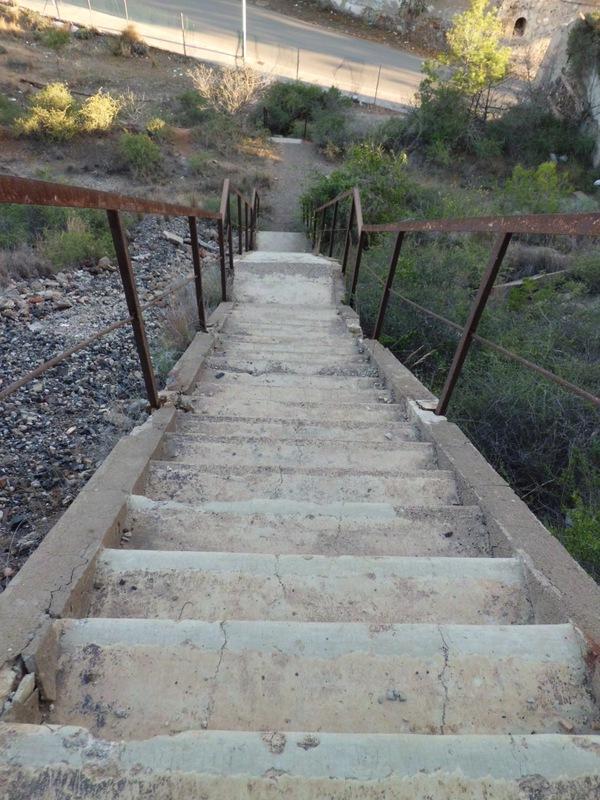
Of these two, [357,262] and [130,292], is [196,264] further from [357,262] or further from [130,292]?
[357,262]

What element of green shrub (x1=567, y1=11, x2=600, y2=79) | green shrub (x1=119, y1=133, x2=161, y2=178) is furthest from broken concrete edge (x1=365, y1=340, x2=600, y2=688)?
green shrub (x1=567, y1=11, x2=600, y2=79)

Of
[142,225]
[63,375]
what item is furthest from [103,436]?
[142,225]

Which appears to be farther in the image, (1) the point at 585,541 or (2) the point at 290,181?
(2) the point at 290,181

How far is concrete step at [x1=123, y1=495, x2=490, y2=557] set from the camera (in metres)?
1.63

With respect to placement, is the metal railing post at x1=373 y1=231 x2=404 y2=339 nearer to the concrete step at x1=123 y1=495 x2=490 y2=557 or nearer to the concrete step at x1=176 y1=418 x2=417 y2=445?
the concrete step at x1=176 y1=418 x2=417 y2=445

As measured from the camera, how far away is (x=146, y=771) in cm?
83

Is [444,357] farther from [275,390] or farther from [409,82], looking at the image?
[409,82]

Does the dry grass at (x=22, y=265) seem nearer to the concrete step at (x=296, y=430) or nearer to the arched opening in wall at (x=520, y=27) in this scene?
the concrete step at (x=296, y=430)

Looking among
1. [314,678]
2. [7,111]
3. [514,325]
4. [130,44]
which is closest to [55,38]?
[130,44]

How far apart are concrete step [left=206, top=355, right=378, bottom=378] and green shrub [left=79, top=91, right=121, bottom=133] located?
11632 millimetres

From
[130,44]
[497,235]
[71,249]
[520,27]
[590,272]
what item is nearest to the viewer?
[497,235]

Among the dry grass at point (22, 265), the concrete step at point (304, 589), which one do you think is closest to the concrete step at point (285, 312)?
the dry grass at point (22, 265)

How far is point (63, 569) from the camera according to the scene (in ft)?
4.39

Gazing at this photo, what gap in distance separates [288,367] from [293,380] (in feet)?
0.93
